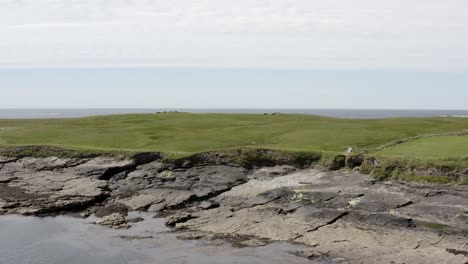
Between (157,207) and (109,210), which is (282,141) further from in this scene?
(109,210)

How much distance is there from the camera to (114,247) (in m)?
25.7

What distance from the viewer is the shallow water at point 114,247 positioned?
23703 mm

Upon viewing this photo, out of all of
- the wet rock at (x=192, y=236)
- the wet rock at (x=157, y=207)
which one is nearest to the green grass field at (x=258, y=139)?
the wet rock at (x=157, y=207)

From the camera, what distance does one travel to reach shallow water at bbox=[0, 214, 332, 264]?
23.7 meters

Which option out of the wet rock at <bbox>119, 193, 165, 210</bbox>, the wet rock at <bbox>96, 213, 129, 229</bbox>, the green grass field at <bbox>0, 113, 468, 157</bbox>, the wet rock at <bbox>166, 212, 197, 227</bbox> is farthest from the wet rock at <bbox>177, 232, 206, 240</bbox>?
the green grass field at <bbox>0, 113, 468, 157</bbox>

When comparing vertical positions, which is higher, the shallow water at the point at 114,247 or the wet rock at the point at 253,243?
the wet rock at the point at 253,243

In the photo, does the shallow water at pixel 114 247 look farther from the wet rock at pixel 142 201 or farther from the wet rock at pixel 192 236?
the wet rock at pixel 142 201

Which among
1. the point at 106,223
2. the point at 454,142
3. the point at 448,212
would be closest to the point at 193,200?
the point at 106,223

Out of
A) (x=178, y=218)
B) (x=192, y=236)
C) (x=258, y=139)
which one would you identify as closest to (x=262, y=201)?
(x=178, y=218)

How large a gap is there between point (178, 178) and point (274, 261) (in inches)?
609

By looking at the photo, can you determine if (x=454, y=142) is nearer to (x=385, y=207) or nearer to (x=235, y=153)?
(x=385, y=207)

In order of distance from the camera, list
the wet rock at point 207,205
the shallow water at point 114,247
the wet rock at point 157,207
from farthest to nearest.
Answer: the wet rock at point 157,207
the wet rock at point 207,205
the shallow water at point 114,247

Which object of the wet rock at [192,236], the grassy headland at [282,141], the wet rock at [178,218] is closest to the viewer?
the wet rock at [192,236]

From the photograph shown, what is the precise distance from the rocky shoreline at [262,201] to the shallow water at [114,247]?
3.30 feet
